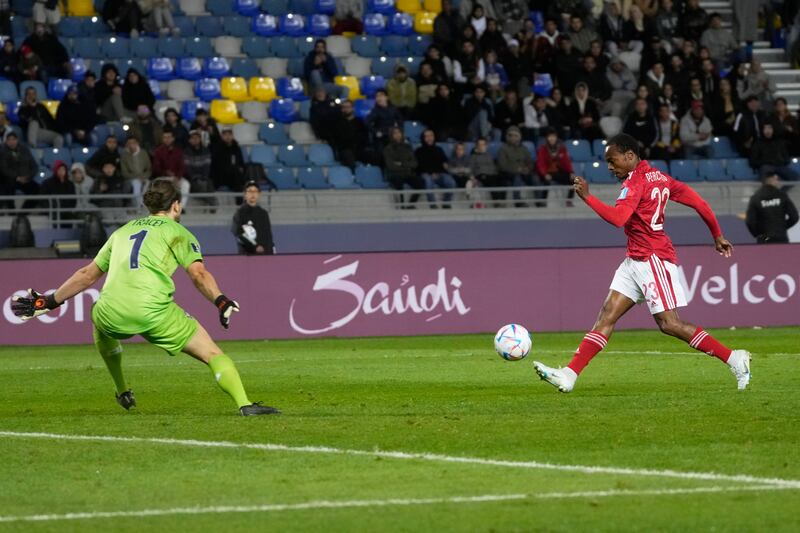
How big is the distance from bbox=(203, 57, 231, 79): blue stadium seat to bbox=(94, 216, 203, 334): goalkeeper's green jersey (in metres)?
18.7

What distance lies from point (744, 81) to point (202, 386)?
19.2 meters

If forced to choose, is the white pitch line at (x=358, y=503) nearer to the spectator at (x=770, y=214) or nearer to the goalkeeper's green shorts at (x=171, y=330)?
the goalkeeper's green shorts at (x=171, y=330)

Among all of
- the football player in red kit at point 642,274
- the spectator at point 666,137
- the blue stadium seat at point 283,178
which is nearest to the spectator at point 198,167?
the blue stadium seat at point 283,178

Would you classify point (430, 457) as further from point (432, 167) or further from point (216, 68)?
point (216, 68)

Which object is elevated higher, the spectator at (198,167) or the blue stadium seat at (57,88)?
the blue stadium seat at (57,88)

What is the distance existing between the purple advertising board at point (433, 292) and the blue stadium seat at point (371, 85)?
8.17 metres

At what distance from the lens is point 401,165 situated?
26.4 meters

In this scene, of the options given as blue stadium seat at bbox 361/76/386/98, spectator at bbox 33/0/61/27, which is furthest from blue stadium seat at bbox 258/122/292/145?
spectator at bbox 33/0/61/27

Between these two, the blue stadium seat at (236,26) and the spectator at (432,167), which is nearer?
the spectator at (432,167)

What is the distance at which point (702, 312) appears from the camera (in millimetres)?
22078

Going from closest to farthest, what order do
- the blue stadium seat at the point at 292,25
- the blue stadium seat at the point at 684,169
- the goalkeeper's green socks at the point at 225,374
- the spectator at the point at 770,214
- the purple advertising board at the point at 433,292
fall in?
1. the goalkeeper's green socks at the point at 225,374
2. the purple advertising board at the point at 433,292
3. the spectator at the point at 770,214
4. the blue stadium seat at the point at 684,169
5. the blue stadium seat at the point at 292,25

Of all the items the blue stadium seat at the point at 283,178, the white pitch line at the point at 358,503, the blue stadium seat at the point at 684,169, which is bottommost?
the blue stadium seat at the point at 283,178

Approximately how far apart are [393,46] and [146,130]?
6.18 metres

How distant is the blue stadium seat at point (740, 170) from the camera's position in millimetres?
28406
